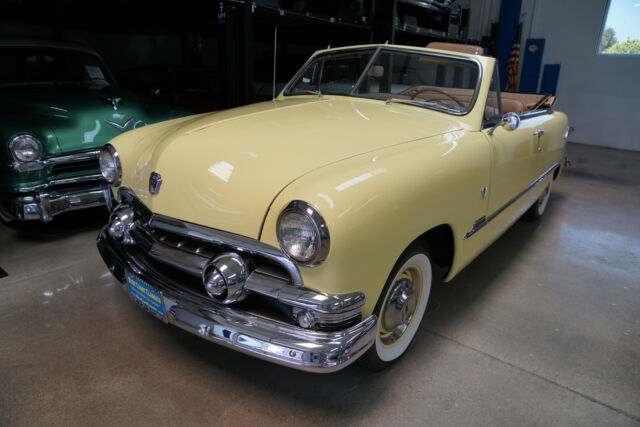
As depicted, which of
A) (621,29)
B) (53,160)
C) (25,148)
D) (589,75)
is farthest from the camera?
(589,75)

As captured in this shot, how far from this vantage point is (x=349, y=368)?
5.77ft

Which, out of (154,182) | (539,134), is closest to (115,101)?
(154,182)

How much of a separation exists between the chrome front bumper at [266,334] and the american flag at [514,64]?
934 cm

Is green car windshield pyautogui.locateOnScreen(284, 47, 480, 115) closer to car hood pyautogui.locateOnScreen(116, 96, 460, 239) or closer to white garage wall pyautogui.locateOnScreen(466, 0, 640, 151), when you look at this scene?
car hood pyautogui.locateOnScreen(116, 96, 460, 239)

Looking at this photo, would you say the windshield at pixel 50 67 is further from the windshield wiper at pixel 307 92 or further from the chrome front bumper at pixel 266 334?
the chrome front bumper at pixel 266 334

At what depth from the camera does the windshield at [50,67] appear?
346 centimetres

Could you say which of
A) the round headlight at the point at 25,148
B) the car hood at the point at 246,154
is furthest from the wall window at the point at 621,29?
the round headlight at the point at 25,148

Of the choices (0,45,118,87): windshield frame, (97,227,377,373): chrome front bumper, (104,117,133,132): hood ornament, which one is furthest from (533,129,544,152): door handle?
(0,45,118,87): windshield frame

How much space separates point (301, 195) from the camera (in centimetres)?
127

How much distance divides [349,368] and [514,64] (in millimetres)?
9232

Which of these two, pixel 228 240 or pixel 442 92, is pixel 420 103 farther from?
pixel 228 240

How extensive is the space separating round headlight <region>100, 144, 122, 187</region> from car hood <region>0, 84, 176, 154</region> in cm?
113

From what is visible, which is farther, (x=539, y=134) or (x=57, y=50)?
(x=57, y=50)

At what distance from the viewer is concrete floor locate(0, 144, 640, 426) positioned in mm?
1539
